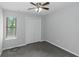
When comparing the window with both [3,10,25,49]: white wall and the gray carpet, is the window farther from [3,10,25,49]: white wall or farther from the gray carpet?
the gray carpet

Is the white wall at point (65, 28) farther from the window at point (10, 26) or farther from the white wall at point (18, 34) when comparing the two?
the window at point (10, 26)

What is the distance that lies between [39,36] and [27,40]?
1.17 m

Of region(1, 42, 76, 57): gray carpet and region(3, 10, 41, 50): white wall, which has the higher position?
region(3, 10, 41, 50): white wall

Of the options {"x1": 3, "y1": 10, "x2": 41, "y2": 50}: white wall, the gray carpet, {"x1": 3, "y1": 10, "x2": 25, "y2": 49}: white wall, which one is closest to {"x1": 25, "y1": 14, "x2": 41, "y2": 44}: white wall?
{"x1": 3, "y1": 10, "x2": 41, "y2": 50}: white wall

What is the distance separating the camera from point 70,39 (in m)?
3.93

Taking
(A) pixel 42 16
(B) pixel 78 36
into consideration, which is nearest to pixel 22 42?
(A) pixel 42 16

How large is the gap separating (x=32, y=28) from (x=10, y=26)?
1617mm

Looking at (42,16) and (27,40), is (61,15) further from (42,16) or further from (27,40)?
(27,40)

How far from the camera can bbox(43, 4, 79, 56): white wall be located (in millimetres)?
3607

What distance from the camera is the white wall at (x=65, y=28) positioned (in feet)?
11.8

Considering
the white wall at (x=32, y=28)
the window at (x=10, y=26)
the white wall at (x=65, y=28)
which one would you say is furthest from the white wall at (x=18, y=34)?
the white wall at (x=65, y=28)

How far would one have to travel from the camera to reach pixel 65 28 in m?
4.26

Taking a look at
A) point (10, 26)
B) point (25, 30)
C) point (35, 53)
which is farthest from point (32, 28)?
point (35, 53)

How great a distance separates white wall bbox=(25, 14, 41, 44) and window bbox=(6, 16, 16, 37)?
85 cm
